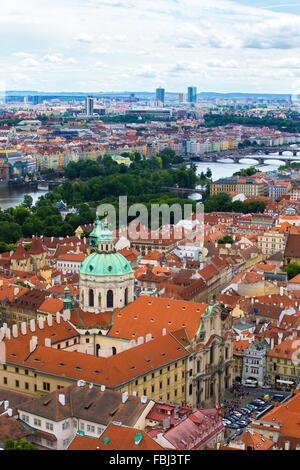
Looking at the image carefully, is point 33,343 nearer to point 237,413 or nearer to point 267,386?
point 237,413

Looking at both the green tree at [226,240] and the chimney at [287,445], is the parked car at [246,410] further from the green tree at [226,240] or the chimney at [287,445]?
the green tree at [226,240]

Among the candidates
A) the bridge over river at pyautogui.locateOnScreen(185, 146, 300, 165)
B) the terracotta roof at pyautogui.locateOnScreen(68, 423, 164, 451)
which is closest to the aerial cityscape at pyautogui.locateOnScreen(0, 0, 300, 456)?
the terracotta roof at pyautogui.locateOnScreen(68, 423, 164, 451)

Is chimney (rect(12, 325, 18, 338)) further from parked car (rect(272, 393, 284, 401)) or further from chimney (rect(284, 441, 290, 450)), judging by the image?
chimney (rect(284, 441, 290, 450))

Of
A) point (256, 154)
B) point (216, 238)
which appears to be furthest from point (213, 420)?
point (256, 154)

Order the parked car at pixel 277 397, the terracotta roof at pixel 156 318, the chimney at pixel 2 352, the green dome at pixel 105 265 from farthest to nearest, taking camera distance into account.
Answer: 1. the green dome at pixel 105 265
2. the terracotta roof at pixel 156 318
3. the parked car at pixel 277 397
4. the chimney at pixel 2 352

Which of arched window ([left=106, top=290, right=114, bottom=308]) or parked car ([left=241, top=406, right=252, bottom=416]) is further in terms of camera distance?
arched window ([left=106, top=290, right=114, bottom=308])

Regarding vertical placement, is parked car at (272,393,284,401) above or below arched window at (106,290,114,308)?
below

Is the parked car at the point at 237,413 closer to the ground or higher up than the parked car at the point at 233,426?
closer to the ground

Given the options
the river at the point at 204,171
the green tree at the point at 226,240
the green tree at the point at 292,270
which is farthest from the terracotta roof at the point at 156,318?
the river at the point at 204,171

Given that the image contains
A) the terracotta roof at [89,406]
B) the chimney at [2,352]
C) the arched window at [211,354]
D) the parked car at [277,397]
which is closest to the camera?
the terracotta roof at [89,406]
